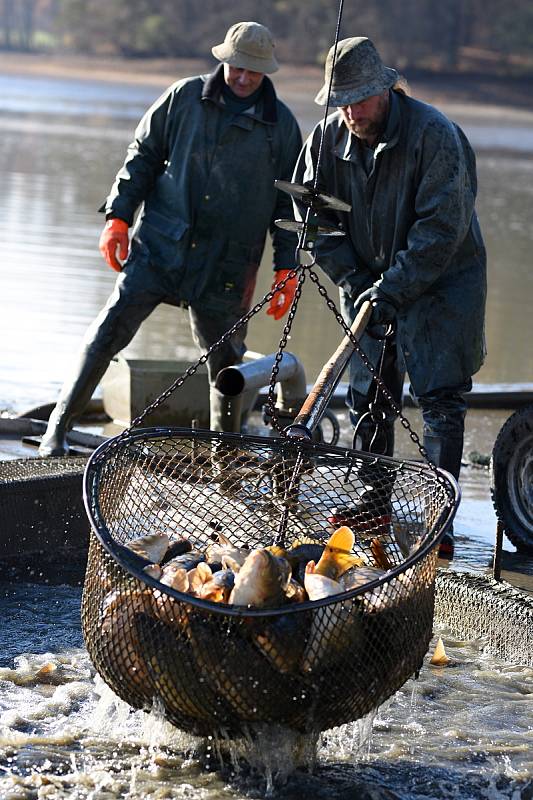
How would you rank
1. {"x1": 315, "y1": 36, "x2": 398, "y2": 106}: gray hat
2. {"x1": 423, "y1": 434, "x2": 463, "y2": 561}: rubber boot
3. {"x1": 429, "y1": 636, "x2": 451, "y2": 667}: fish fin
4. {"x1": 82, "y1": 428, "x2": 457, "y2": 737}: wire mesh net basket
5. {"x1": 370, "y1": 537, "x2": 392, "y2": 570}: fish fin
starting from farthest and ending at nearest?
1. {"x1": 423, "y1": 434, "x2": 463, "y2": 561}: rubber boot
2. {"x1": 315, "y1": 36, "x2": 398, "y2": 106}: gray hat
3. {"x1": 429, "y1": 636, "x2": 451, "y2": 667}: fish fin
4. {"x1": 370, "y1": 537, "x2": 392, "y2": 570}: fish fin
5. {"x1": 82, "y1": 428, "x2": 457, "y2": 737}: wire mesh net basket

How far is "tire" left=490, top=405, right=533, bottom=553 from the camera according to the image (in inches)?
226

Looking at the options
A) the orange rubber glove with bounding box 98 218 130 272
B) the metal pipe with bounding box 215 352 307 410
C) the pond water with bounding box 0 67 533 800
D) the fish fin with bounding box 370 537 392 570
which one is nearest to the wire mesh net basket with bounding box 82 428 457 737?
the pond water with bounding box 0 67 533 800

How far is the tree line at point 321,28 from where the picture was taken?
5809 centimetres

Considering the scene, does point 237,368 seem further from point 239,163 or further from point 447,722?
point 447,722

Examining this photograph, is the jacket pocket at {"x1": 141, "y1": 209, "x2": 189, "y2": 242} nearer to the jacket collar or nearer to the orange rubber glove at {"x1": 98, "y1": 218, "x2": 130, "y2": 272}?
the orange rubber glove at {"x1": 98, "y1": 218, "x2": 130, "y2": 272}

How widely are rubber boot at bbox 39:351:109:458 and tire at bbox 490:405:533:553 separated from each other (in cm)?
200

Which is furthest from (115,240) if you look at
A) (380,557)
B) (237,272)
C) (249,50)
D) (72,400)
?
→ (380,557)

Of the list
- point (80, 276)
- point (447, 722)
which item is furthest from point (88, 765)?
point (80, 276)

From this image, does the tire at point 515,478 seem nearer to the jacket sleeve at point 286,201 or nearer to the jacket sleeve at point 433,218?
the jacket sleeve at point 433,218

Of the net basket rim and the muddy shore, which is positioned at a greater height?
the net basket rim

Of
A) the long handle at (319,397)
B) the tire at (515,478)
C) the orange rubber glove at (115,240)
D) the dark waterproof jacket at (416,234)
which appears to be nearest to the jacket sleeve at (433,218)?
the dark waterproof jacket at (416,234)

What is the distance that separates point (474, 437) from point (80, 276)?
19.1 ft

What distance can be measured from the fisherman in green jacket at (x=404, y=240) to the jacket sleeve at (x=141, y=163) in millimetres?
1195

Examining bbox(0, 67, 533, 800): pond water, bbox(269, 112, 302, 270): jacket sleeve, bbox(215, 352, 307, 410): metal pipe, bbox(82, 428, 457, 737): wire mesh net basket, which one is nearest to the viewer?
bbox(82, 428, 457, 737): wire mesh net basket
